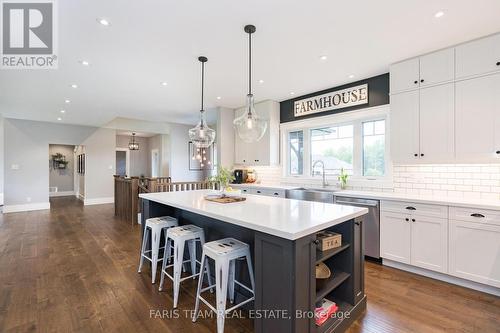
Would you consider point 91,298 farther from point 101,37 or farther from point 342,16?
point 342,16

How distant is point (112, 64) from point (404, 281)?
4.55 m

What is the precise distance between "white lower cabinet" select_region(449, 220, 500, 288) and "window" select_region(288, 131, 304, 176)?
2723 mm

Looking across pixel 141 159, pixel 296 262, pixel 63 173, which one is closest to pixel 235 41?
pixel 296 262


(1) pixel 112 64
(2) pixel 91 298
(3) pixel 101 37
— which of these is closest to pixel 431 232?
(2) pixel 91 298

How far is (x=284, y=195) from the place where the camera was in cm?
443

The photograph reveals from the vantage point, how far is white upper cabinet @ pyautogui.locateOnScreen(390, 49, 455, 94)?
2863 millimetres

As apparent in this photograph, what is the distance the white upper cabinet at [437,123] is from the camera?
9.41 feet

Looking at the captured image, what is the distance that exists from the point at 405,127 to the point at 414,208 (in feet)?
3.51

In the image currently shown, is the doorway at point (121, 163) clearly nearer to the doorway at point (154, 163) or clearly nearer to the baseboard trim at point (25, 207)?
the doorway at point (154, 163)

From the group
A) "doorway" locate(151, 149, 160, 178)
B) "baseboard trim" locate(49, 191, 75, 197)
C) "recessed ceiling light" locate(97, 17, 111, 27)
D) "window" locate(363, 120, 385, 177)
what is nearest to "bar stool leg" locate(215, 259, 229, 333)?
"recessed ceiling light" locate(97, 17, 111, 27)

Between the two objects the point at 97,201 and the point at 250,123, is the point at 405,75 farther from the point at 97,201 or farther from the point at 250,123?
the point at 97,201

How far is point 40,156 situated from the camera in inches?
297

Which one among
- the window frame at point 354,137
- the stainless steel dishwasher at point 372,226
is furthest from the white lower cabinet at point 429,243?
the window frame at point 354,137

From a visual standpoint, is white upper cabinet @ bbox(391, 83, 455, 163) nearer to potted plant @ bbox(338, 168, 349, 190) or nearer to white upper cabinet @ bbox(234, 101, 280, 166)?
potted plant @ bbox(338, 168, 349, 190)
